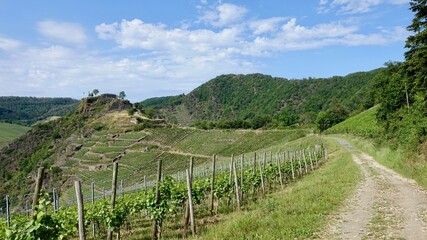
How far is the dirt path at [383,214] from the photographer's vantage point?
9.05m

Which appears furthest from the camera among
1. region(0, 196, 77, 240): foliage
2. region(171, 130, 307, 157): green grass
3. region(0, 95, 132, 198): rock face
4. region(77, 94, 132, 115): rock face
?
region(77, 94, 132, 115): rock face

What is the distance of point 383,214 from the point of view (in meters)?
11.1

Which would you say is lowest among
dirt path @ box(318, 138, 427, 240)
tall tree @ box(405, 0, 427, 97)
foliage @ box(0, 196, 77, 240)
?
dirt path @ box(318, 138, 427, 240)

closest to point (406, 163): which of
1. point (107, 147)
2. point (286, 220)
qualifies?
point (286, 220)

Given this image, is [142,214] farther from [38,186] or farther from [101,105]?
[101,105]

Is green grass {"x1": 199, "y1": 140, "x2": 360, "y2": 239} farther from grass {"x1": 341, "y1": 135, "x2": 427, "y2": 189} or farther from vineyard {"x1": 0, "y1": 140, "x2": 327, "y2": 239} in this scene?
grass {"x1": 341, "y1": 135, "x2": 427, "y2": 189}

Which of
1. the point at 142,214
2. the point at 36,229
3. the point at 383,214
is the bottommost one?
the point at 142,214

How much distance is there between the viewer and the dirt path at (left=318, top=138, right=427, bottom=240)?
356 inches

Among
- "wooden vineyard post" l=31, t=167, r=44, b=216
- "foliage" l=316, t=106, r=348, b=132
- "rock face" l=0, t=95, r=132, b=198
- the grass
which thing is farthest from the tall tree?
"rock face" l=0, t=95, r=132, b=198

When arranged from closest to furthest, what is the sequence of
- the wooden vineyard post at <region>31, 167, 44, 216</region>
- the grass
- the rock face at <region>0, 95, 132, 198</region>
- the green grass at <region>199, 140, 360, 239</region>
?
1. the wooden vineyard post at <region>31, 167, 44, 216</region>
2. the green grass at <region>199, 140, 360, 239</region>
3. the grass
4. the rock face at <region>0, 95, 132, 198</region>

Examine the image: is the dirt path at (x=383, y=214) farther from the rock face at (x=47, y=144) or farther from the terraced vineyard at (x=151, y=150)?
the rock face at (x=47, y=144)

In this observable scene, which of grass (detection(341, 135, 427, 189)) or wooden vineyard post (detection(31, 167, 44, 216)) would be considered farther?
grass (detection(341, 135, 427, 189))

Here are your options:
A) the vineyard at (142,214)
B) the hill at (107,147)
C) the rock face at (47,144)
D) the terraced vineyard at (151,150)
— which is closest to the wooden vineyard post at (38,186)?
the vineyard at (142,214)

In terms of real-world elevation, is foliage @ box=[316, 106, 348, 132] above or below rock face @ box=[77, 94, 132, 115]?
below
